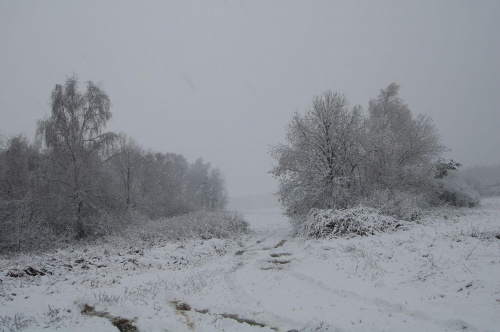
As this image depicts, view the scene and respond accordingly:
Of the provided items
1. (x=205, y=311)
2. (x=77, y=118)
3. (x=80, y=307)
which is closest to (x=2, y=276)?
(x=80, y=307)

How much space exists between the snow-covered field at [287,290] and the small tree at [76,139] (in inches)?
250

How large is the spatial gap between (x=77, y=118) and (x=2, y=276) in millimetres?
12280

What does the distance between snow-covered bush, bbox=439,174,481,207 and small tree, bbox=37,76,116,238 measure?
110 ft

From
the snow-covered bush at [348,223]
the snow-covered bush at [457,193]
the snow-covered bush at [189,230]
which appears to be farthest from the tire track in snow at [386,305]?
the snow-covered bush at [457,193]

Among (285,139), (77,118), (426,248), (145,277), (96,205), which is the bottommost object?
(145,277)

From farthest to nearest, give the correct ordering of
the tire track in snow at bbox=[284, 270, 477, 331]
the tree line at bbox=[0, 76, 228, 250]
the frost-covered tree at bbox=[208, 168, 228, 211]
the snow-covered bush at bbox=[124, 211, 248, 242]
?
the frost-covered tree at bbox=[208, 168, 228, 211] → the snow-covered bush at bbox=[124, 211, 248, 242] → the tree line at bbox=[0, 76, 228, 250] → the tire track in snow at bbox=[284, 270, 477, 331]

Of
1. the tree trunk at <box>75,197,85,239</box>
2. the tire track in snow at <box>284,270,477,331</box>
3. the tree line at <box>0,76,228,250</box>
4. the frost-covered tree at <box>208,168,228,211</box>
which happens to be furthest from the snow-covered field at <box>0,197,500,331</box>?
the frost-covered tree at <box>208,168,228,211</box>

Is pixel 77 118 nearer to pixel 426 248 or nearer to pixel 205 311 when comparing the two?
pixel 205 311

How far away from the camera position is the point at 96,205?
18922 mm

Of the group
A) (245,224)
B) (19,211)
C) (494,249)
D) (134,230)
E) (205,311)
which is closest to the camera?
(205,311)

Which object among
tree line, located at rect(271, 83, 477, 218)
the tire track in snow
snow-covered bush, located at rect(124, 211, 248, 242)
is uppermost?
tree line, located at rect(271, 83, 477, 218)

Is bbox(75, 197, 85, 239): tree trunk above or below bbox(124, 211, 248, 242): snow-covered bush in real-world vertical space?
above

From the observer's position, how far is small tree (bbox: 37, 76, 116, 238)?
727 inches

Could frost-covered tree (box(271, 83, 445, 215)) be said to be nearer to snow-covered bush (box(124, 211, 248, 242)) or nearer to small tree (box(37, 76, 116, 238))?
snow-covered bush (box(124, 211, 248, 242))
